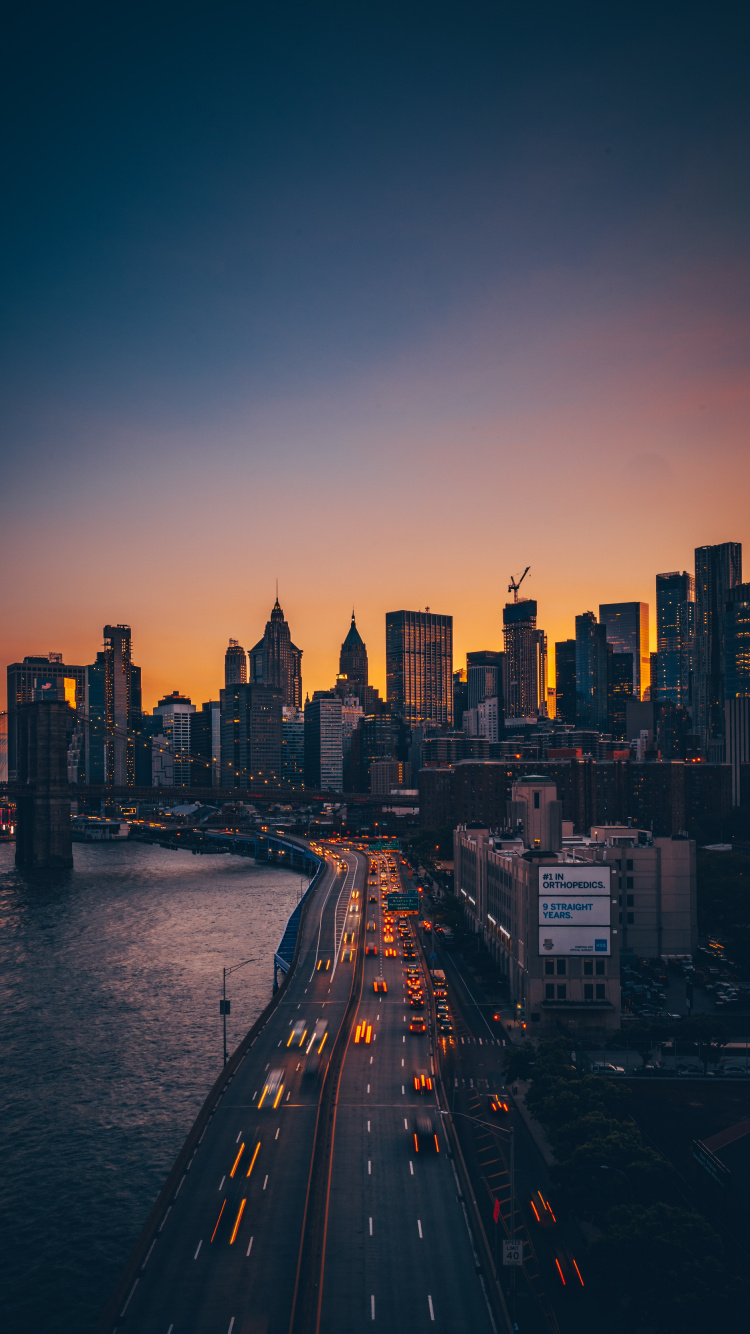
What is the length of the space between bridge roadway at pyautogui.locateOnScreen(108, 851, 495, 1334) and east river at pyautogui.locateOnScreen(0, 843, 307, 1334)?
5.43 m

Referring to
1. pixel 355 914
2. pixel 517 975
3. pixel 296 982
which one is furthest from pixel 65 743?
pixel 517 975

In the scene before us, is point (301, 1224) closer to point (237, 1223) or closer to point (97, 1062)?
point (237, 1223)

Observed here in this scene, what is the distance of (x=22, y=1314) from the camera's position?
117ft

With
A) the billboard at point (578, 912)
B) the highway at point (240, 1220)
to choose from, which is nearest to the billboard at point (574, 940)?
the billboard at point (578, 912)

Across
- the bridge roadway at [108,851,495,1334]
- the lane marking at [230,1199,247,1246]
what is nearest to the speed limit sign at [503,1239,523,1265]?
the bridge roadway at [108,851,495,1334]

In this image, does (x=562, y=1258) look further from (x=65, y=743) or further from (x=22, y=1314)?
(x=65, y=743)

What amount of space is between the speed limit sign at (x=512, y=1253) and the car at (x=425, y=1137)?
10166 mm

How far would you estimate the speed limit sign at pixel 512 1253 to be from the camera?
31547 millimetres

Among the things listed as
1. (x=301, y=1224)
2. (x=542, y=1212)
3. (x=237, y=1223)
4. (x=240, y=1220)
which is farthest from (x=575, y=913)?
(x=237, y=1223)

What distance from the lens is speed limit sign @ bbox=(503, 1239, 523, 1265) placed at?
31.5 m

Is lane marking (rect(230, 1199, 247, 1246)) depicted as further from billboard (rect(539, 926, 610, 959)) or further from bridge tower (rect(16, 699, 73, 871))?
bridge tower (rect(16, 699, 73, 871))

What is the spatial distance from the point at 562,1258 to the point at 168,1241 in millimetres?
14767

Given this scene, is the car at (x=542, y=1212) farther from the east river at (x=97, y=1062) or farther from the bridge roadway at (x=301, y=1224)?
the east river at (x=97, y=1062)

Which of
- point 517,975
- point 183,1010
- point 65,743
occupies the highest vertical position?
point 65,743
